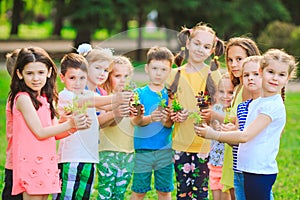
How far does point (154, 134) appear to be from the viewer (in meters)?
4.47

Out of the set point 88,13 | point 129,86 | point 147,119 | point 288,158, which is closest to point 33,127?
point 129,86

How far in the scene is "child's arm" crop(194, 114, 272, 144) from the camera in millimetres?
3873

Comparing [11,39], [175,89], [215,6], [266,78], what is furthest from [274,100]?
[11,39]

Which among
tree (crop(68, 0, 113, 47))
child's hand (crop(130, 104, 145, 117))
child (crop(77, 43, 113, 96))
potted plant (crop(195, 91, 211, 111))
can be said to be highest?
tree (crop(68, 0, 113, 47))

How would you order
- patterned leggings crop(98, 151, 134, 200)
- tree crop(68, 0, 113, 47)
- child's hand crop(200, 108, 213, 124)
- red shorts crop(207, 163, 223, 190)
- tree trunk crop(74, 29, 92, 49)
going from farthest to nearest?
tree trunk crop(74, 29, 92, 49) < tree crop(68, 0, 113, 47) < red shorts crop(207, 163, 223, 190) < patterned leggings crop(98, 151, 134, 200) < child's hand crop(200, 108, 213, 124)

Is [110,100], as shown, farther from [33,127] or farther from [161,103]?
[33,127]

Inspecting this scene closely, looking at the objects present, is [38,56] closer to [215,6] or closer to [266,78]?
[266,78]

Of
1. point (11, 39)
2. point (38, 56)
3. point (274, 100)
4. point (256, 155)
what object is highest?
point (11, 39)

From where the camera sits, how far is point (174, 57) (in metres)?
4.46

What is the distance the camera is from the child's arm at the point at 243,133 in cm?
387

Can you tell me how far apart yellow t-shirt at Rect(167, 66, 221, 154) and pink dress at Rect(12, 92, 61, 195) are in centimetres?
92

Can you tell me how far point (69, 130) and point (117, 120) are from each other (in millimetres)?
405

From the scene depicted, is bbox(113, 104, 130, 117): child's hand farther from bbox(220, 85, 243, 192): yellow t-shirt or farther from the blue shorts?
bbox(220, 85, 243, 192): yellow t-shirt

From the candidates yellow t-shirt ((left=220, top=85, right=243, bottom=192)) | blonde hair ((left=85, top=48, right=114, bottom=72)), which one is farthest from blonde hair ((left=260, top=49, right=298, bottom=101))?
blonde hair ((left=85, top=48, right=114, bottom=72))
